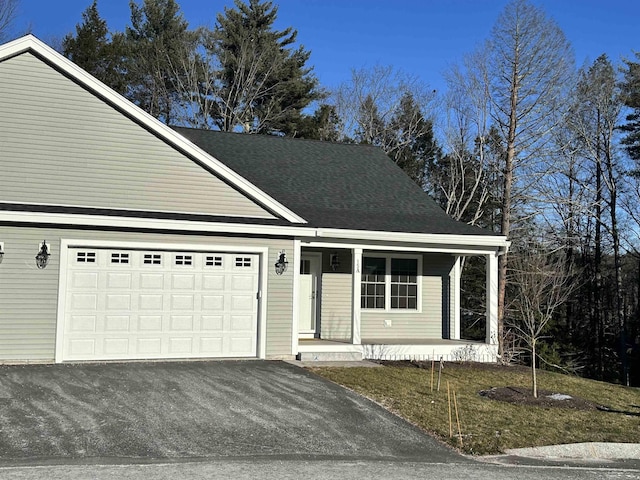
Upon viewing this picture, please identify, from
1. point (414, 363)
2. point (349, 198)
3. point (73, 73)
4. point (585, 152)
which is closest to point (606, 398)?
point (414, 363)

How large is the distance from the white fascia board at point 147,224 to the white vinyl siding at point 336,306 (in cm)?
285

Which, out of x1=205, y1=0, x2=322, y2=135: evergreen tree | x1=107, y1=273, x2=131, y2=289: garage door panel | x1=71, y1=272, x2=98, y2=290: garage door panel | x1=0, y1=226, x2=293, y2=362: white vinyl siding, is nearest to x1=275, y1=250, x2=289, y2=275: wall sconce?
x1=107, y1=273, x2=131, y2=289: garage door panel

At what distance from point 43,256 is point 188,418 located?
4.74 metres

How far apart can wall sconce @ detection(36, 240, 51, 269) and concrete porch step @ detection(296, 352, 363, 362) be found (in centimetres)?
505

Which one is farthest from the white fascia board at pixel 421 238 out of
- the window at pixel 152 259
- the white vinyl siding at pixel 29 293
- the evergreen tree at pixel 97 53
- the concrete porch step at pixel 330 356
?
the evergreen tree at pixel 97 53

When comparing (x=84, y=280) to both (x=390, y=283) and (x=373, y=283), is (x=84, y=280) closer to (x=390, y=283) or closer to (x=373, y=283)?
(x=373, y=283)

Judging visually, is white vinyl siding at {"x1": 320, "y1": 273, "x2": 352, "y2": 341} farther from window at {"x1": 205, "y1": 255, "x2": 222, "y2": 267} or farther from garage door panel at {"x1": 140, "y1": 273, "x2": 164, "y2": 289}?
garage door panel at {"x1": 140, "y1": 273, "x2": 164, "y2": 289}

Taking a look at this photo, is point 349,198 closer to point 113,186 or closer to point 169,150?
point 169,150

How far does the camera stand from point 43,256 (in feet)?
36.1

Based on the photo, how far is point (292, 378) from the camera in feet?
35.3

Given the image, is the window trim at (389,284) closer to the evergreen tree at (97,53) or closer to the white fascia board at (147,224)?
the white fascia board at (147,224)

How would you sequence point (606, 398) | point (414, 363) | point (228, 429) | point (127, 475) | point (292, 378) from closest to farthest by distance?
point (127, 475) → point (228, 429) → point (292, 378) → point (606, 398) → point (414, 363)

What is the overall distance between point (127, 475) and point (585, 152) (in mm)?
30404

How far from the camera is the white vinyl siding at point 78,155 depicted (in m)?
11.4
